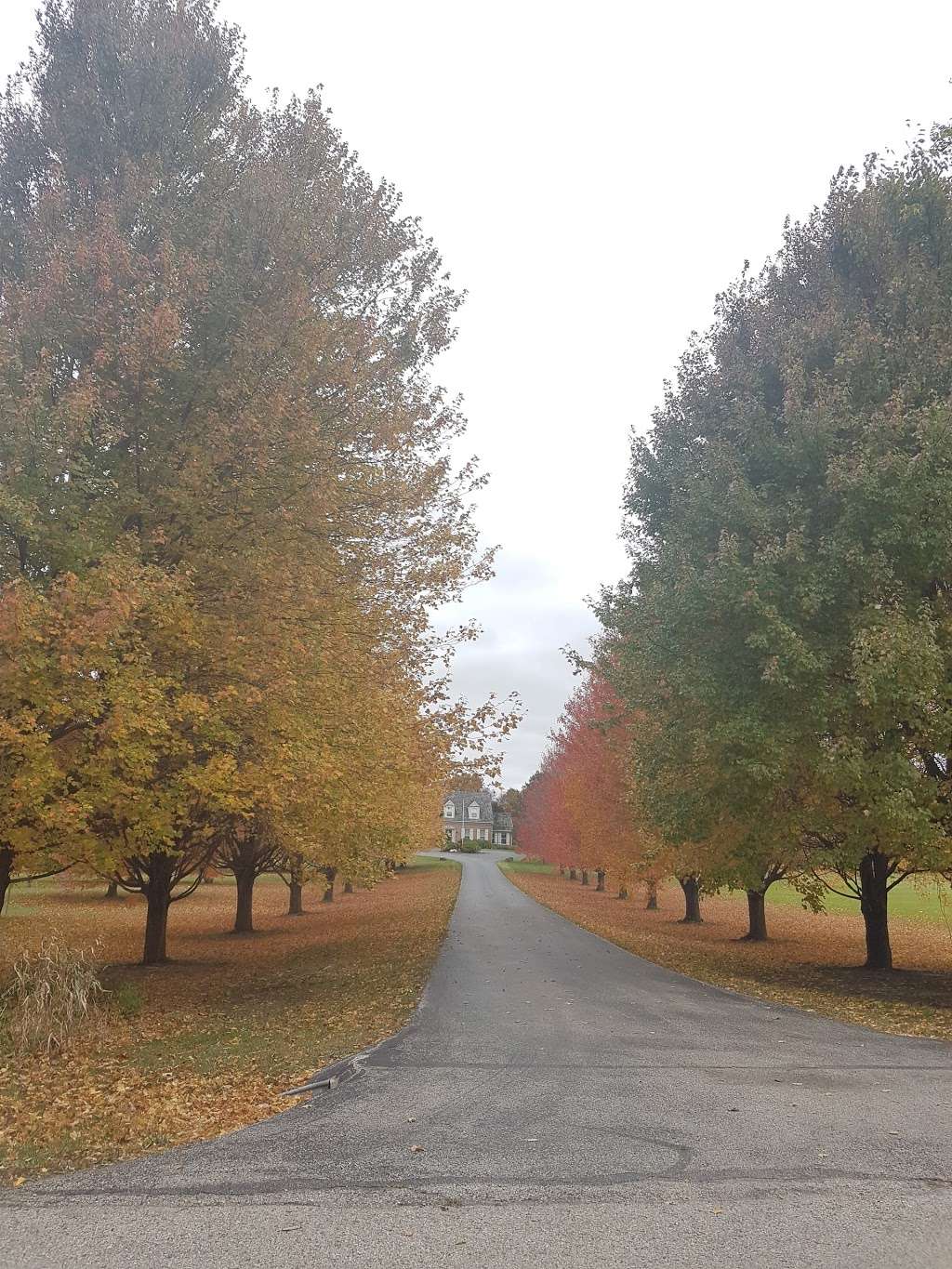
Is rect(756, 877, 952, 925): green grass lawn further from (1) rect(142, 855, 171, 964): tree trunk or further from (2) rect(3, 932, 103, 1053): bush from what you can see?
(2) rect(3, 932, 103, 1053): bush

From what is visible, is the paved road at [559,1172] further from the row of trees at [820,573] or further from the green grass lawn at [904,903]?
the green grass lawn at [904,903]

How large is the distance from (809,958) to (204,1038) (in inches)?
498

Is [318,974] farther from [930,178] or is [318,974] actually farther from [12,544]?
[930,178]

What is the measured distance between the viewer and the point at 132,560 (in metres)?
8.90

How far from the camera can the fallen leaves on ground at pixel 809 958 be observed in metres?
11.0

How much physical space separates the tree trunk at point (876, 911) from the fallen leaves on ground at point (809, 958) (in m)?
0.32

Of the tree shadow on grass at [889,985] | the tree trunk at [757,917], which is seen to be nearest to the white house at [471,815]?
the tree trunk at [757,917]

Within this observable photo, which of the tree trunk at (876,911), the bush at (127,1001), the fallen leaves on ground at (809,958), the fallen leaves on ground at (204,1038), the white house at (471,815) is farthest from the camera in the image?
the white house at (471,815)

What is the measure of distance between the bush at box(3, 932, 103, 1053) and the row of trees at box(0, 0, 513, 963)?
1.18 meters

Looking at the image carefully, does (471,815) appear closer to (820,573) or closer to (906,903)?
(906,903)

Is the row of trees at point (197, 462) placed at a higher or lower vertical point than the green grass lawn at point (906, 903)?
higher

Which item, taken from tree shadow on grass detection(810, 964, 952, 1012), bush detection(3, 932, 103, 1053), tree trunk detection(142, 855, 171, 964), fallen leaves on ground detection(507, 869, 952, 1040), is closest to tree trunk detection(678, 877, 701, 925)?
fallen leaves on ground detection(507, 869, 952, 1040)

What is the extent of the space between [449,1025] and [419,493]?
24.0 ft

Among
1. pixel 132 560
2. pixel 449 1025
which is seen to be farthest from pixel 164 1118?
pixel 132 560
